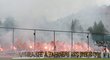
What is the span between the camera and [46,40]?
49.9 m

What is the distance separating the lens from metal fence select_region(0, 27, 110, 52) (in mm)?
45375

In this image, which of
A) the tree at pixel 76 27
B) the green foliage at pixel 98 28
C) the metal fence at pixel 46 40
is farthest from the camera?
the tree at pixel 76 27

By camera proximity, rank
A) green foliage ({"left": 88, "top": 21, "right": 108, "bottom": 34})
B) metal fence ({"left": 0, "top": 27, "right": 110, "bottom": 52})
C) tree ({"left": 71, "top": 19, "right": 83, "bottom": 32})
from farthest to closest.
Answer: tree ({"left": 71, "top": 19, "right": 83, "bottom": 32}) → green foliage ({"left": 88, "top": 21, "right": 108, "bottom": 34}) → metal fence ({"left": 0, "top": 27, "right": 110, "bottom": 52})

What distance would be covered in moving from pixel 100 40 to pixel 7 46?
14.1m

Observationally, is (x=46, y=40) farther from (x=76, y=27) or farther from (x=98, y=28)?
(x=98, y=28)

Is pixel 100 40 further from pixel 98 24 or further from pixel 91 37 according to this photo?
pixel 98 24

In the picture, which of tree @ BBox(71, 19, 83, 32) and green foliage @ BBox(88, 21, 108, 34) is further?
tree @ BBox(71, 19, 83, 32)

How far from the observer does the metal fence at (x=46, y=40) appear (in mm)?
45375

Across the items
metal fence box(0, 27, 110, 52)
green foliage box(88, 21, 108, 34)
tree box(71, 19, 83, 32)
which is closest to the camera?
metal fence box(0, 27, 110, 52)

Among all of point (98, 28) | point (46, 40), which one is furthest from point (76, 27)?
point (46, 40)

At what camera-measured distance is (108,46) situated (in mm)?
49250

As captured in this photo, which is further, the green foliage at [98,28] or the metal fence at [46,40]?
the green foliage at [98,28]

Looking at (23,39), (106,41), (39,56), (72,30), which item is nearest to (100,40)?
(106,41)

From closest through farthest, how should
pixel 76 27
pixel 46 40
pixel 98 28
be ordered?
1. pixel 46 40
2. pixel 98 28
3. pixel 76 27
